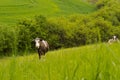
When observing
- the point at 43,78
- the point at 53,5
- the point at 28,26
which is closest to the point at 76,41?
the point at 28,26

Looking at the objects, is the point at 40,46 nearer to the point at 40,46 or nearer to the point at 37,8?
the point at 40,46

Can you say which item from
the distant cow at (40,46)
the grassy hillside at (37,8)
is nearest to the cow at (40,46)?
the distant cow at (40,46)

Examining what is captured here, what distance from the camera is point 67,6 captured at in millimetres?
120125

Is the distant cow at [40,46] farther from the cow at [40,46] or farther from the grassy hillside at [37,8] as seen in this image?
the grassy hillside at [37,8]

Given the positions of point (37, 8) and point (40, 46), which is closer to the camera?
point (40, 46)

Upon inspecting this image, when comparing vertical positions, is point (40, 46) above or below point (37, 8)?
above

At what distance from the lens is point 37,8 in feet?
365

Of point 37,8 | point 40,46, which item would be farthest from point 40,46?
point 37,8

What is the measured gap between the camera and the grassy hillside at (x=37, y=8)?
102m

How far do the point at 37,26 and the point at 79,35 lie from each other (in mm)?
10306

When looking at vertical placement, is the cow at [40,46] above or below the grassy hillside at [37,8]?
above

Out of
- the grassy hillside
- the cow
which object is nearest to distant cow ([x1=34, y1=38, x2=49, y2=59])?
the cow

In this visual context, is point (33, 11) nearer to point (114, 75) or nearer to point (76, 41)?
point (76, 41)

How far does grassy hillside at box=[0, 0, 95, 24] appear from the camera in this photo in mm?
102250
